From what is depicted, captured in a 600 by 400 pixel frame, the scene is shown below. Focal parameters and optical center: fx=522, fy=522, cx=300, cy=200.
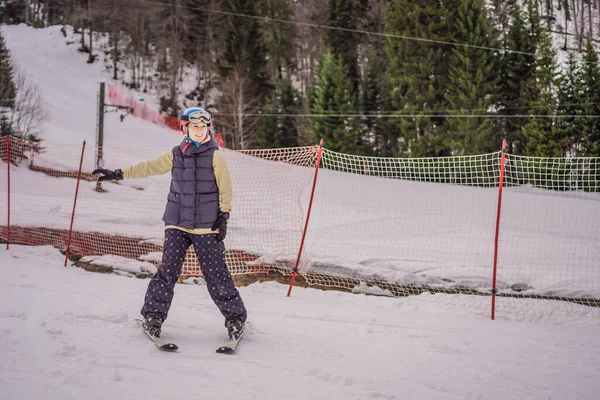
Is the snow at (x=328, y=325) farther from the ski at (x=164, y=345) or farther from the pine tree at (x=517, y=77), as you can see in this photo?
the pine tree at (x=517, y=77)

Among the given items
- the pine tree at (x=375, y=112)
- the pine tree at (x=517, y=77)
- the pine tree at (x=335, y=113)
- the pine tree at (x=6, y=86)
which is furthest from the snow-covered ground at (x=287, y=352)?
the pine tree at (x=375, y=112)

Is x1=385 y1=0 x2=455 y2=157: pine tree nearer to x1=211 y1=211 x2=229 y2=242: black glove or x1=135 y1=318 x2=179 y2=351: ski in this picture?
x1=211 y1=211 x2=229 y2=242: black glove

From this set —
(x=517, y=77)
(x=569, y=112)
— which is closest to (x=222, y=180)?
(x=569, y=112)

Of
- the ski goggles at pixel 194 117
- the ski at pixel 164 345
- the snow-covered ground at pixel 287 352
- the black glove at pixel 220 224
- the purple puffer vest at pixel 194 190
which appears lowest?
the snow-covered ground at pixel 287 352

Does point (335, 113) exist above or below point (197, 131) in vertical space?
above

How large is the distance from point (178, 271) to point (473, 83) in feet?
100

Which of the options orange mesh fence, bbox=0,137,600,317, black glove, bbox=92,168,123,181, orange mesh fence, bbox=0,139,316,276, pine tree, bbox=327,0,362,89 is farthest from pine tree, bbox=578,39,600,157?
black glove, bbox=92,168,123,181

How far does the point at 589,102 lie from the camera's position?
88.0 feet

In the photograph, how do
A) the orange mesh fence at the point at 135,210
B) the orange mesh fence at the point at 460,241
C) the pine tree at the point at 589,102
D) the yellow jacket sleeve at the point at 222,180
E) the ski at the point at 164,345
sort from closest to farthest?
the ski at the point at 164,345
the yellow jacket sleeve at the point at 222,180
the orange mesh fence at the point at 460,241
the orange mesh fence at the point at 135,210
the pine tree at the point at 589,102

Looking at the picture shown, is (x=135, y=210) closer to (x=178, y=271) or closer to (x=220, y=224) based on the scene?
(x=178, y=271)

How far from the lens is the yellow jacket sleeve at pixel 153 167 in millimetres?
4484

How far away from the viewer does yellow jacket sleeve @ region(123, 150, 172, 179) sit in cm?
448

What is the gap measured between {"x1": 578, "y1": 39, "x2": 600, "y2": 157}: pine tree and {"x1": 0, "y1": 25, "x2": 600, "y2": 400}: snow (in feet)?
43.5

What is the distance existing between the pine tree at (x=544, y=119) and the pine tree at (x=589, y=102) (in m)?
1.26
